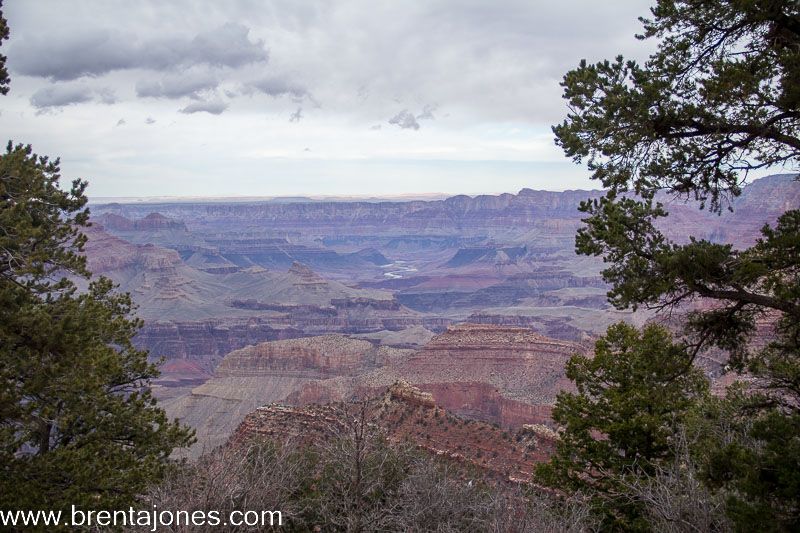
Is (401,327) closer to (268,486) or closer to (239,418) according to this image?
(239,418)

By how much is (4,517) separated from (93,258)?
196m

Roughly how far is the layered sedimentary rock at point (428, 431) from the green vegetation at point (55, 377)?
1136 cm

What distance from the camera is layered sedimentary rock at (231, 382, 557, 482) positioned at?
2786cm

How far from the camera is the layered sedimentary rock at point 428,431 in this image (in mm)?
→ 27859

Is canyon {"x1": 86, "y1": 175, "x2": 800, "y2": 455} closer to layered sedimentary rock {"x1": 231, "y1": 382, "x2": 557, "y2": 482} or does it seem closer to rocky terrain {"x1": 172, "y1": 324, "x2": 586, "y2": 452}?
rocky terrain {"x1": 172, "y1": 324, "x2": 586, "y2": 452}

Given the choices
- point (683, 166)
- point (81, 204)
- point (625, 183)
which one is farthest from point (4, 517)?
point (683, 166)

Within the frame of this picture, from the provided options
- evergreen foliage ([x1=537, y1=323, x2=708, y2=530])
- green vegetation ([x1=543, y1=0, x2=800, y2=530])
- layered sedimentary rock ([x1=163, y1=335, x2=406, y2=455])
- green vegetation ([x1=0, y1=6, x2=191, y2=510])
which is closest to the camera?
green vegetation ([x1=543, y1=0, x2=800, y2=530])

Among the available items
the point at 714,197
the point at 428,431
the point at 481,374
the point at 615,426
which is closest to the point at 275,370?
the point at 481,374

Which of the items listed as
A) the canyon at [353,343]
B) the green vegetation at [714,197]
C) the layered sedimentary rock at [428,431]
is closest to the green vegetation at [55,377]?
the canyon at [353,343]

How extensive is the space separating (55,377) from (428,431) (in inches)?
853

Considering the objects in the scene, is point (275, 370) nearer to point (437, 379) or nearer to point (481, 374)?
point (437, 379)

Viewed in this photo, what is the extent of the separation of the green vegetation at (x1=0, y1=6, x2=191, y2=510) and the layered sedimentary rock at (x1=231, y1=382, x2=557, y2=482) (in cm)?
1136

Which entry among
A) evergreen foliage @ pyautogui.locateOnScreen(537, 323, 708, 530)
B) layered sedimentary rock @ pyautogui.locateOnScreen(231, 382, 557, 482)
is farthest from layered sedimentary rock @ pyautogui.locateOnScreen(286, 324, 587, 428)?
evergreen foliage @ pyautogui.locateOnScreen(537, 323, 708, 530)

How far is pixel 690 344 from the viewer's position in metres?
10.3
